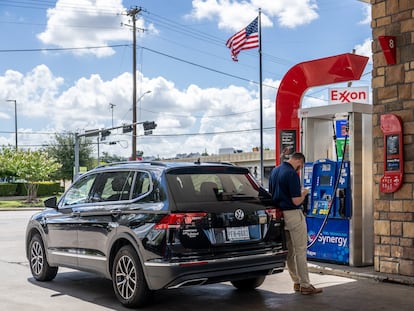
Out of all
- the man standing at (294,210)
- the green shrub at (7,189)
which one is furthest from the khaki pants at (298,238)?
the green shrub at (7,189)

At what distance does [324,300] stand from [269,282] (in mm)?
1367

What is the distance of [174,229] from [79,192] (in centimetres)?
252

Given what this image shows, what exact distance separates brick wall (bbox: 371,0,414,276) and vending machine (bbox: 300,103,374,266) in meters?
0.49

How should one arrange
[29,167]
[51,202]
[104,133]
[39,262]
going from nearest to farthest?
[51,202]
[39,262]
[104,133]
[29,167]

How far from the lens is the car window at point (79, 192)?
7.69 m

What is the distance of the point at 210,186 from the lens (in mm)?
6457

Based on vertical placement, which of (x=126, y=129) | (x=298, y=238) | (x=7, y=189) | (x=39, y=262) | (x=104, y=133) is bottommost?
(x=7, y=189)

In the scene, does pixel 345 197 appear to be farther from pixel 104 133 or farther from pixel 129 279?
pixel 104 133

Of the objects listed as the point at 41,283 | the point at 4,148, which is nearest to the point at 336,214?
the point at 41,283

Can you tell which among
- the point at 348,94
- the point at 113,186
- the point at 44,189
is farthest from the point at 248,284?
the point at 44,189

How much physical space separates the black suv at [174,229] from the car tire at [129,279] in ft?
0.04

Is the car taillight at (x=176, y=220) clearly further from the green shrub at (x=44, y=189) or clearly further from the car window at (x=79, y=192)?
the green shrub at (x=44, y=189)

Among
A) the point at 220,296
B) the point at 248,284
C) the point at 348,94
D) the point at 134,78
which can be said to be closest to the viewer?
the point at 220,296

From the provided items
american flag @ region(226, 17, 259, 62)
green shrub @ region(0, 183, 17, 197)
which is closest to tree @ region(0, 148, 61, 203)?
green shrub @ region(0, 183, 17, 197)
